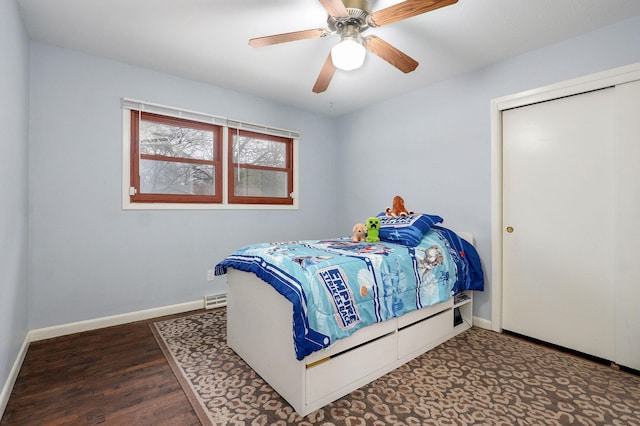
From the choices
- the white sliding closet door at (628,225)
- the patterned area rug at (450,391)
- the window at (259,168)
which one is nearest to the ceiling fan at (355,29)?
the white sliding closet door at (628,225)

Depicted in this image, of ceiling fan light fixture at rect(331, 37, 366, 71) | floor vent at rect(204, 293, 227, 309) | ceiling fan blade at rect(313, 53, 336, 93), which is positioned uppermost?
ceiling fan blade at rect(313, 53, 336, 93)

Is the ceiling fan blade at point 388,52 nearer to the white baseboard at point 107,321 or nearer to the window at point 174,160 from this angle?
the window at point 174,160

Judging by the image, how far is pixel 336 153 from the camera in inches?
177

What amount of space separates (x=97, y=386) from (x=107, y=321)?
1076 mm

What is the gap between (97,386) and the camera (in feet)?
6.04

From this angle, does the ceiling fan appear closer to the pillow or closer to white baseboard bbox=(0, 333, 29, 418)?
the pillow

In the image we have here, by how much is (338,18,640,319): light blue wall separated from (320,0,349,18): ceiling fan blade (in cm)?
178

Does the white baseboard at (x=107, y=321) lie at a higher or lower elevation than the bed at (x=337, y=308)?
lower

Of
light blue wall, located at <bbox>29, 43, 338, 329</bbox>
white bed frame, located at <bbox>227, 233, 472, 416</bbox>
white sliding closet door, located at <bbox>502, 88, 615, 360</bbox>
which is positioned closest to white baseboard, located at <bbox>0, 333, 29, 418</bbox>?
light blue wall, located at <bbox>29, 43, 338, 329</bbox>

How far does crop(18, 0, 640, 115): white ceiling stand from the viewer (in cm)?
201

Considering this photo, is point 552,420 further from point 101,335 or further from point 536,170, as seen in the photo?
point 101,335

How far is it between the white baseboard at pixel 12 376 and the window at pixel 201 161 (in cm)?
130

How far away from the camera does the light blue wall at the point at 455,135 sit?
7.57 feet

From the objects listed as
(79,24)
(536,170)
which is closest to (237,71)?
(79,24)
